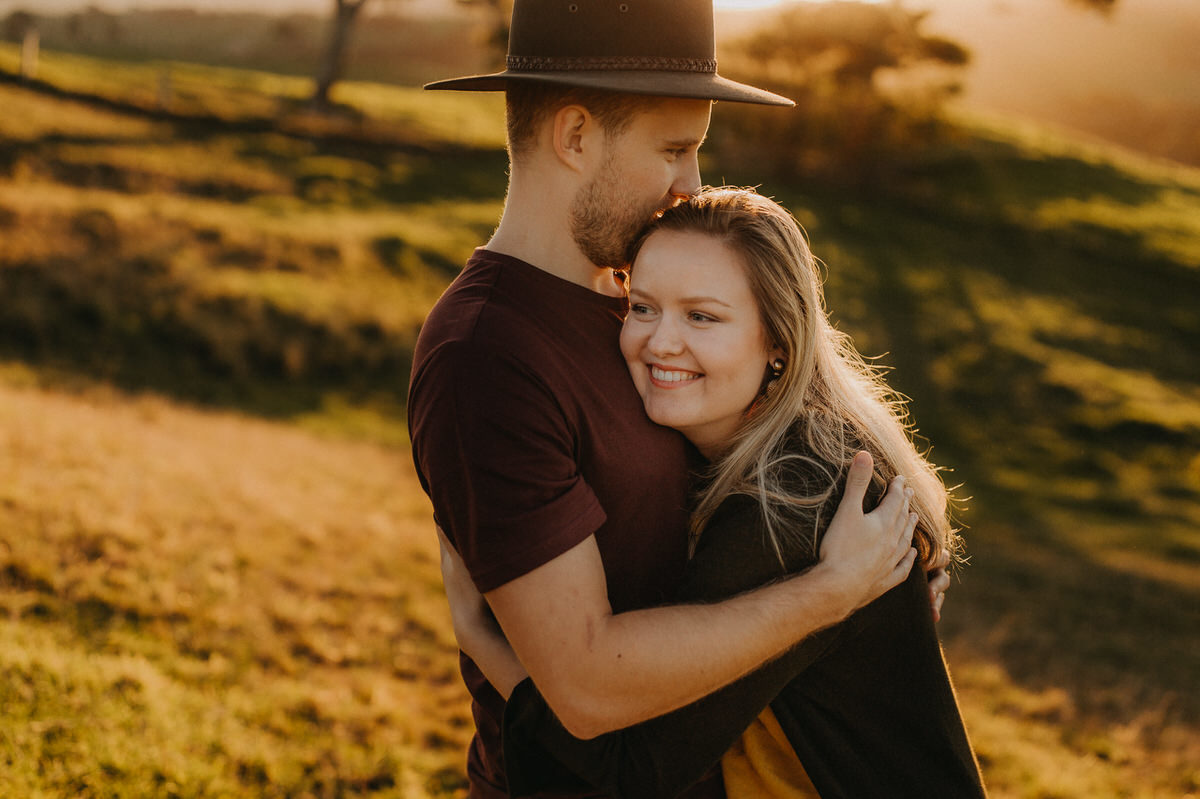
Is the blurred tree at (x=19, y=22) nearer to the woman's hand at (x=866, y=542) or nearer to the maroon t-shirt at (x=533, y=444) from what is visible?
the maroon t-shirt at (x=533, y=444)

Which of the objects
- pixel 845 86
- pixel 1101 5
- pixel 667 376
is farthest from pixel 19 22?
pixel 667 376

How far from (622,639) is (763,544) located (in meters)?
0.42

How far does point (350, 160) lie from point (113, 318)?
44.3ft

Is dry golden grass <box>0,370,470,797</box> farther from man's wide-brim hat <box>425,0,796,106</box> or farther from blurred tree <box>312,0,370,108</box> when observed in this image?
blurred tree <box>312,0,370,108</box>

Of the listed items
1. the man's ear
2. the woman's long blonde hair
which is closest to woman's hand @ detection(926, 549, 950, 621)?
the woman's long blonde hair

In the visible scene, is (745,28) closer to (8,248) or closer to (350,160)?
(350,160)

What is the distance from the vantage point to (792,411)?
251 centimetres

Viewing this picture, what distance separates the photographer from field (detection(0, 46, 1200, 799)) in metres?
5.14

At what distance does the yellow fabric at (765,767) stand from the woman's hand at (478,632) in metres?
0.55

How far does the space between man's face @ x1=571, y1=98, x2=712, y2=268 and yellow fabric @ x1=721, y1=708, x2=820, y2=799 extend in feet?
4.00

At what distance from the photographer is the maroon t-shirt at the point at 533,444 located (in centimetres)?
192

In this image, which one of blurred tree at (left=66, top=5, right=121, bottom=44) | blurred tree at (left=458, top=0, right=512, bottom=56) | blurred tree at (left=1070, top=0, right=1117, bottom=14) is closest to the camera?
blurred tree at (left=1070, top=0, right=1117, bottom=14)

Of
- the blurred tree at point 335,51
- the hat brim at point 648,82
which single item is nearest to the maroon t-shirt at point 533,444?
the hat brim at point 648,82

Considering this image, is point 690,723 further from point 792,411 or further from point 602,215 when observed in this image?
point 602,215
